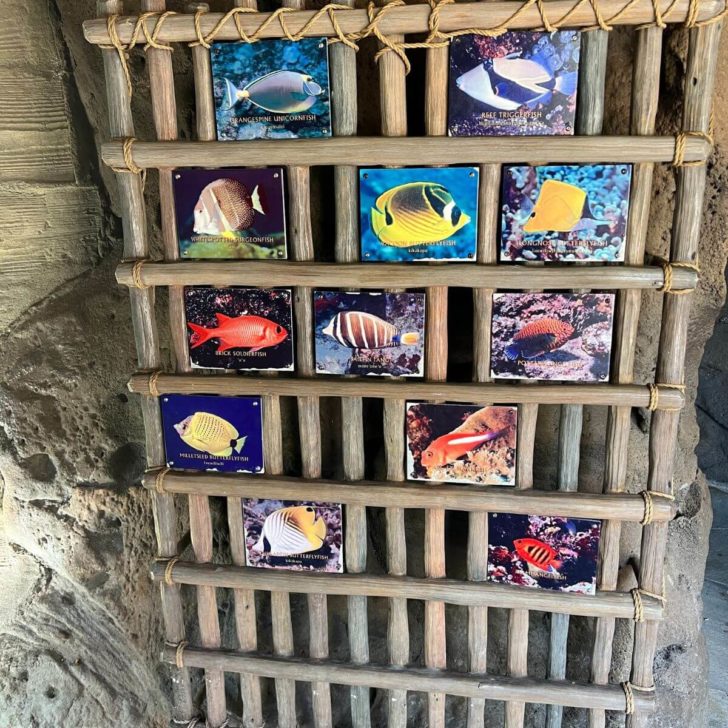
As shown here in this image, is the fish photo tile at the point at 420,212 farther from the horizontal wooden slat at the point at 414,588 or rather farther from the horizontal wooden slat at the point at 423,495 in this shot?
the horizontal wooden slat at the point at 414,588

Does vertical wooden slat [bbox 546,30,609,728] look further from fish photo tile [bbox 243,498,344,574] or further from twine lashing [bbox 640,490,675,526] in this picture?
fish photo tile [bbox 243,498,344,574]

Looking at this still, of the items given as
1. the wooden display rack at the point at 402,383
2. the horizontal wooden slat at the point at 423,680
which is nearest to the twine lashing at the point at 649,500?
the wooden display rack at the point at 402,383

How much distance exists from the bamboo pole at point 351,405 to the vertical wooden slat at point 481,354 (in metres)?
0.22

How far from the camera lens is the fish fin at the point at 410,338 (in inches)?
50.8

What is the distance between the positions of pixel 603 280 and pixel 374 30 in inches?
23.5

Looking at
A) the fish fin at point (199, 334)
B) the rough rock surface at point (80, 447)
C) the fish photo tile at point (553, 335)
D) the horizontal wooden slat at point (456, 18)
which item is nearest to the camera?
the horizontal wooden slat at point (456, 18)

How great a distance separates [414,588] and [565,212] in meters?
0.79

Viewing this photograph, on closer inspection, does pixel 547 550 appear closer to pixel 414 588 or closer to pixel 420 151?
pixel 414 588

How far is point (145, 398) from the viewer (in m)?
1.41

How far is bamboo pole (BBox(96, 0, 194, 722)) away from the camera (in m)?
1.31

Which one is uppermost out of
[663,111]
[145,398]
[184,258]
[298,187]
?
[663,111]

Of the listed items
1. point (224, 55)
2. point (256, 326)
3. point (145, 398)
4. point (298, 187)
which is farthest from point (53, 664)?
point (224, 55)

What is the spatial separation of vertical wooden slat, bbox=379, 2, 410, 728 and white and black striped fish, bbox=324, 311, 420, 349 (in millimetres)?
118

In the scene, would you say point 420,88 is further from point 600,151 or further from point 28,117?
point 28,117
